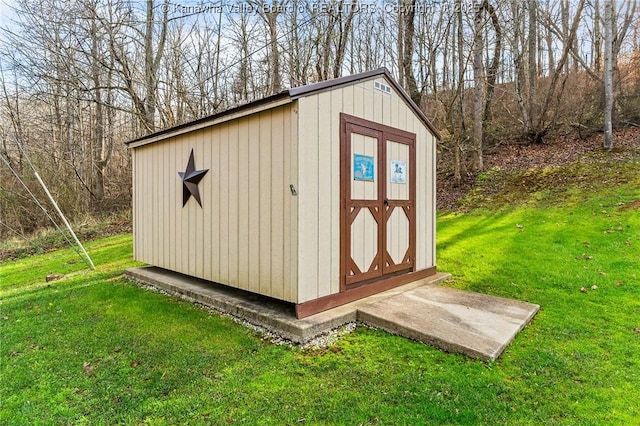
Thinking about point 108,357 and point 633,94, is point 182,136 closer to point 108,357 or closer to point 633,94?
point 108,357

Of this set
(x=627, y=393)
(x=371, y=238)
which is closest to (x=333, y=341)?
(x=371, y=238)

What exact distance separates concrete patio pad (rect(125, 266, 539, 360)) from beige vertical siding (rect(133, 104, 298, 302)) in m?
0.23

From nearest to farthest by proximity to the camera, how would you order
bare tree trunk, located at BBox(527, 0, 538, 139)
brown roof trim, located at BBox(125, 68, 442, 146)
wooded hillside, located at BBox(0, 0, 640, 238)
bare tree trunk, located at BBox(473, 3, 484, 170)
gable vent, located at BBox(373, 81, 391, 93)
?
brown roof trim, located at BBox(125, 68, 442, 146) < gable vent, located at BBox(373, 81, 391, 93) < bare tree trunk, located at BBox(473, 3, 484, 170) < wooded hillside, located at BBox(0, 0, 640, 238) < bare tree trunk, located at BBox(527, 0, 538, 139)

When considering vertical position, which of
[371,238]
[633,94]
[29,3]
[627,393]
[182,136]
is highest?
[29,3]

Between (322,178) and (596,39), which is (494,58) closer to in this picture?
(596,39)

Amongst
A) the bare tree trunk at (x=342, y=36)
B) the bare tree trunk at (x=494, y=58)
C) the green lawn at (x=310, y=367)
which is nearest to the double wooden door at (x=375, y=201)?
the green lawn at (x=310, y=367)

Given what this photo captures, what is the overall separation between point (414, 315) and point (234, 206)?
88.2 inches

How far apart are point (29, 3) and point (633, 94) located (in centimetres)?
1728

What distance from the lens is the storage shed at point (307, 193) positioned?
3.30 m

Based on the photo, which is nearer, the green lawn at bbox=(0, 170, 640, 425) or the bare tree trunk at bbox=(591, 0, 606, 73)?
the green lawn at bbox=(0, 170, 640, 425)

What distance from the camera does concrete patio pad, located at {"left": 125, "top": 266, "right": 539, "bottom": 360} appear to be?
2953mm

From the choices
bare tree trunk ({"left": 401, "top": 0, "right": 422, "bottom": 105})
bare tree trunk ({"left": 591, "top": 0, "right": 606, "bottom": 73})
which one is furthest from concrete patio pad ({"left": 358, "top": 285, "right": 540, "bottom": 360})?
bare tree trunk ({"left": 591, "top": 0, "right": 606, "bottom": 73})

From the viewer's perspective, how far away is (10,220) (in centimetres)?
1120

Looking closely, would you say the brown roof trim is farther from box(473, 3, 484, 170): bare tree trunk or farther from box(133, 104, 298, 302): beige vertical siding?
box(473, 3, 484, 170): bare tree trunk
